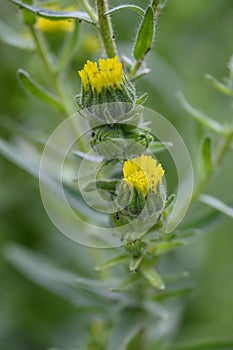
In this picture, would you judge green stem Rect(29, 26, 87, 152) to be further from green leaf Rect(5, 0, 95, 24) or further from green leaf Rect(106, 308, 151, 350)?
green leaf Rect(106, 308, 151, 350)

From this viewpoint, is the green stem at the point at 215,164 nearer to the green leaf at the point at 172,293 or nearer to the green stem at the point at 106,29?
the green leaf at the point at 172,293

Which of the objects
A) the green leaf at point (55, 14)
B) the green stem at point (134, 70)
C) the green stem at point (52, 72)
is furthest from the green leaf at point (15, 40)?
the green stem at point (134, 70)

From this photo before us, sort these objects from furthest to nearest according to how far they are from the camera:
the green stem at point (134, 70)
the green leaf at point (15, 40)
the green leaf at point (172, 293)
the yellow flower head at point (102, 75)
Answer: the green leaf at point (15, 40), the green leaf at point (172, 293), the green stem at point (134, 70), the yellow flower head at point (102, 75)

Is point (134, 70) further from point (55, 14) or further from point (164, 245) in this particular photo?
point (164, 245)

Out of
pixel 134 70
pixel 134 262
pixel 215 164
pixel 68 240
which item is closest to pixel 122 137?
pixel 134 70

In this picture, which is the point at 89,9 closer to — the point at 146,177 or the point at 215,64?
the point at 146,177
